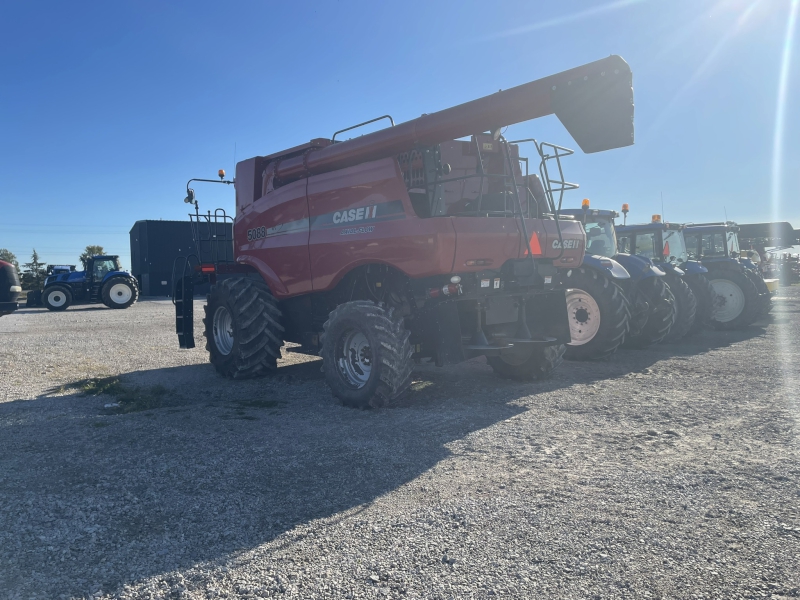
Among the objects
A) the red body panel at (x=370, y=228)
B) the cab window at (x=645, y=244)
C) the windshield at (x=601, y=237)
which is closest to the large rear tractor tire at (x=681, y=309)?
the windshield at (x=601, y=237)

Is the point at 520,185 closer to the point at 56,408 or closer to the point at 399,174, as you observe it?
the point at 399,174

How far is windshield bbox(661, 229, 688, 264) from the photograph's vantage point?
12.9m

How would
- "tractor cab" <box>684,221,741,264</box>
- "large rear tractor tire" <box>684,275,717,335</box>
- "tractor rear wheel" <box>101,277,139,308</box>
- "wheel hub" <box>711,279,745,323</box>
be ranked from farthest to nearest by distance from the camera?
"tractor rear wheel" <box>101,277,139,308</box>, "tractor cab" <box>684,221,741,264</box>, "wheel hub" <box>711,279,745,323</box>, "large rear tractor tire" <box>684,275,717,335</box>

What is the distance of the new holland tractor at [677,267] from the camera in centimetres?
1090

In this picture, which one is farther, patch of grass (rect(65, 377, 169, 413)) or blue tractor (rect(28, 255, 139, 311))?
blue tractor (rect(28, 255, 139, 311))

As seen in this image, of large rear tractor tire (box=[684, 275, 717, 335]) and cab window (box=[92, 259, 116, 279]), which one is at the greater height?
cab window (box=[92, 259, 116, 279])

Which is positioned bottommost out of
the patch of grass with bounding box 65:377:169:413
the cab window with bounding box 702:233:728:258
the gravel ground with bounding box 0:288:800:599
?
the gravel ground with bounding box 0:288:800:599

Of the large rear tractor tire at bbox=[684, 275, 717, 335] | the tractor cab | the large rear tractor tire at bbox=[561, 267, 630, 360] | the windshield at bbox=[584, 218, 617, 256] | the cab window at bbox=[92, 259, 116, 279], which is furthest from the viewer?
the cab window at bbox=[92, 259, 116, 279]

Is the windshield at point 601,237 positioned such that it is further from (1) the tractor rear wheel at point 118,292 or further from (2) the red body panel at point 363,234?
(1) the tractor rear wheel at point 118,292

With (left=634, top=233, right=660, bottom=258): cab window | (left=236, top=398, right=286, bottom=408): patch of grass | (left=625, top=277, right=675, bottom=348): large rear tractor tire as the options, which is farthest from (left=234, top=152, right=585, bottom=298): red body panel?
(left=634, top=233, right=660, bottom=258): cab window

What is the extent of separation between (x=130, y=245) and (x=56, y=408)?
33724 millimetres

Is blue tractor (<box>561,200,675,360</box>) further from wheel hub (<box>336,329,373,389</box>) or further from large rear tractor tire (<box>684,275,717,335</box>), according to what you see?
wheel hub (<box>336,329,373,389</box>)

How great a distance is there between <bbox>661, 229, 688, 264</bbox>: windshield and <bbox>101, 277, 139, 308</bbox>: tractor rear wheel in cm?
1839

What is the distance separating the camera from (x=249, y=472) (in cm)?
416
